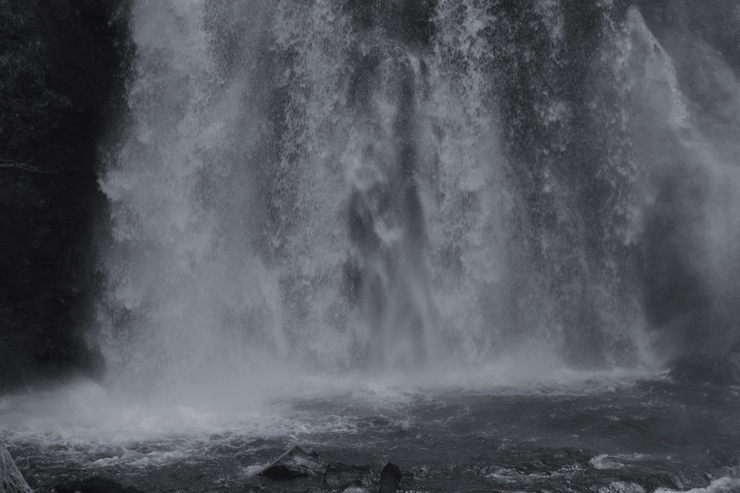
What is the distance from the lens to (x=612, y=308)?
71.8ft

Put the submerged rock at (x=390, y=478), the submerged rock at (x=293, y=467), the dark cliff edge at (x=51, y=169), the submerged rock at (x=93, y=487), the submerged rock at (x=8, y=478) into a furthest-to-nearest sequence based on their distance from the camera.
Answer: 1. the dark cliff edge at (x=51, y=169)
2. the submerged rock at (x=293, y=467)
3. the submerged rock at (x=390, y=478)
4. the submerged rock at (x=93, y=487)
5. the submerged rock at (x=8, y=478)

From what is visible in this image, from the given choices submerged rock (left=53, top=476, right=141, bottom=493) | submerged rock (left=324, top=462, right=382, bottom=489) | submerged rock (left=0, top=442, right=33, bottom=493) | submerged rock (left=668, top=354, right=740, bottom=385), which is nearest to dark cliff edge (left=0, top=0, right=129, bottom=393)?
submerged rock (left=53, top=476, right=141, bottom=493)

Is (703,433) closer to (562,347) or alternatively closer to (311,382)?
(562,347)

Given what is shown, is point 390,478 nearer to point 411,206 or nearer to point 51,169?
point 411,206

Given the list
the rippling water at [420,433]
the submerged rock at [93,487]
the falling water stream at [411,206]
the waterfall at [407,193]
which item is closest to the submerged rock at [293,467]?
the rippling water at [420,433]

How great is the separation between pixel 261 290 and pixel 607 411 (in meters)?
9.14

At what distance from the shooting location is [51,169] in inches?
770

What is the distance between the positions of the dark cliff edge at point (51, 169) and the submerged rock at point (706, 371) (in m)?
14.8

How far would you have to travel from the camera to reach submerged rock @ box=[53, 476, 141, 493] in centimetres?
1318

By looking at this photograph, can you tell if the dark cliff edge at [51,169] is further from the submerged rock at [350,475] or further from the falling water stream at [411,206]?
the submerged rock at [350,475]

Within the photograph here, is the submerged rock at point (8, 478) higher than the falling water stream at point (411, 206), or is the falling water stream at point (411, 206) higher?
the falling water stream at point (411, 206)

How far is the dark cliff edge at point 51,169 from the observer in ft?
62.2

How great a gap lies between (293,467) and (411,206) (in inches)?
348

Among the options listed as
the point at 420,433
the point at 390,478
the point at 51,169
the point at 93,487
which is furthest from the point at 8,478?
the point at 51,169
